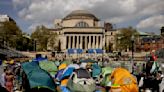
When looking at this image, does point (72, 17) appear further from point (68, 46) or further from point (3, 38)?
point (3, 38)

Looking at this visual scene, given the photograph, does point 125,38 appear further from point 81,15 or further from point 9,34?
point 81,15

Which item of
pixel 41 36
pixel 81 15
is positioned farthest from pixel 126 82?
pixel 81 15

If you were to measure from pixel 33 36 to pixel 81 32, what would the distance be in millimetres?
32326

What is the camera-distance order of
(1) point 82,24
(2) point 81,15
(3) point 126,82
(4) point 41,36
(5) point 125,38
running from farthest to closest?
(2) point 81,15 → (1) point 82,24 → (5) point 125,38 → (4) point 41,36 → (3) point 126,82

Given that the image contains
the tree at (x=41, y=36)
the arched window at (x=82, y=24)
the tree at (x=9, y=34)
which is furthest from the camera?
the arched window at (x=82, y=24)

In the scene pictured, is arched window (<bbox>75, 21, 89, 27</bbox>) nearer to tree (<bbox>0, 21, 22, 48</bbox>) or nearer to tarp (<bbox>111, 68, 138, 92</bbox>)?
tree (<bbox>0, 21, 22, 48</bbox>)

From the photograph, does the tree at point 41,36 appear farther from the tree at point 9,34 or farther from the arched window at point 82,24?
the arched window at point 82,24

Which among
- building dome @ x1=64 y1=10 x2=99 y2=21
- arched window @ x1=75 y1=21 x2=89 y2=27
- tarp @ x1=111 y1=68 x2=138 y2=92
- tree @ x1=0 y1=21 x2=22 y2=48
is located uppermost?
building dome @ x1=64 y1=10 x2=99 y2=21

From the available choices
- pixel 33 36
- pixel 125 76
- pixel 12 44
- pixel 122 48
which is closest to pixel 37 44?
pixel 33 36

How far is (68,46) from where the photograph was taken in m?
164

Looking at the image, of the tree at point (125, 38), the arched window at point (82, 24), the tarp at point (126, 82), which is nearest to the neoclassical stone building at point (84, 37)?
the arched window at point (82, 24)

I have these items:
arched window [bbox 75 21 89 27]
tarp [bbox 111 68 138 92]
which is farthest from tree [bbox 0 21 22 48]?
tarp [bbox 111 68 138 92]

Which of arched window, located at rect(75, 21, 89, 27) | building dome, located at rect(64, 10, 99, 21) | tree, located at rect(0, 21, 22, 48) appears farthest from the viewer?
building dome, located at rect(64, 10, 99, 21)

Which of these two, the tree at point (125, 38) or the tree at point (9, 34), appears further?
the tree at point (125, 38)
